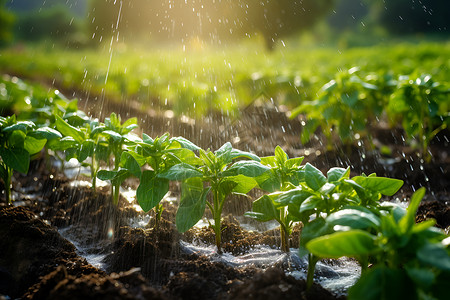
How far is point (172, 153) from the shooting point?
198cm

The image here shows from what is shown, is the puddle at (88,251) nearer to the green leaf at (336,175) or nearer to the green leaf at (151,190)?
the green leaf at (151,190)

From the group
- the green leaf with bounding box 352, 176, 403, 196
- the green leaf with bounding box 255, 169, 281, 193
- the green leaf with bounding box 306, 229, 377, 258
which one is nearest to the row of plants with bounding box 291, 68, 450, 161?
the green leaf with bounding box 255, 169, 281, 193

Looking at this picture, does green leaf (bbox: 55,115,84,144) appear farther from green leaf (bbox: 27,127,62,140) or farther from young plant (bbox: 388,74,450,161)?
young plant (bbox: 388,74,450,161)

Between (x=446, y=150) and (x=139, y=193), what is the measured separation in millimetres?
3516

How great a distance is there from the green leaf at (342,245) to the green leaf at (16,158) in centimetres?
168

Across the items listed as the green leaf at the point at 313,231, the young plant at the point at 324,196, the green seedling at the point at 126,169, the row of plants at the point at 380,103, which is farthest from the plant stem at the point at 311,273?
the row of plants at the point at 380,103

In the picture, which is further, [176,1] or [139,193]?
[176,1]

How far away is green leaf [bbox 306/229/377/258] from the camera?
3.73 ft

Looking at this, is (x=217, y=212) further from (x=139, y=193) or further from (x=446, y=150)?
(x=446, y=150)

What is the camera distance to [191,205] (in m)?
1.83

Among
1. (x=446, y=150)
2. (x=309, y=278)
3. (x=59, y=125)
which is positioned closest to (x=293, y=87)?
(x=446, y=150)

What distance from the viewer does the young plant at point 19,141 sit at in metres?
2.16

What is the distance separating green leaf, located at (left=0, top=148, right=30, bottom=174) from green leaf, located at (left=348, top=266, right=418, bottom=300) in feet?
5.91

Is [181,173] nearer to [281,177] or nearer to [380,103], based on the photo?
[281,177]
